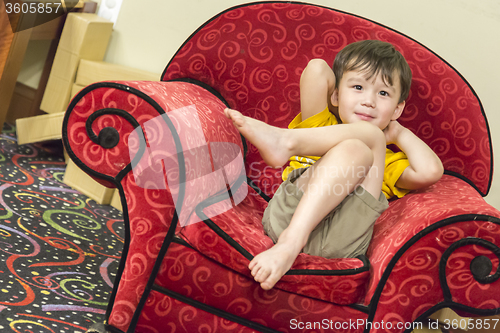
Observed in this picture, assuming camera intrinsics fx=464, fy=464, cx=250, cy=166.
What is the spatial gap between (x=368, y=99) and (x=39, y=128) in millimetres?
1408

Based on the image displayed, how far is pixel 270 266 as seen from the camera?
0.94 m

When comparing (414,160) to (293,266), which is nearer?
(293,266)

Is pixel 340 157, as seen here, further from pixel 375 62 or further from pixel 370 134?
pixel 375 62

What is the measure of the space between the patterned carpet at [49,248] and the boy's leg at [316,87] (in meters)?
0.74

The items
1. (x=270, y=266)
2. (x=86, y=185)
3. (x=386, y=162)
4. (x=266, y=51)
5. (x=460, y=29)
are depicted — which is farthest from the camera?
(x=86, y=185)

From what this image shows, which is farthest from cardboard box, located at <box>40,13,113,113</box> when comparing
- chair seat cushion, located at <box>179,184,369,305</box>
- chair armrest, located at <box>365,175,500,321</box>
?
chair armrest, located at <box>365,175,500,321</box>

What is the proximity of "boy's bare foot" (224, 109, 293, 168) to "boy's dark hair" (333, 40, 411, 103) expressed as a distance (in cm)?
36

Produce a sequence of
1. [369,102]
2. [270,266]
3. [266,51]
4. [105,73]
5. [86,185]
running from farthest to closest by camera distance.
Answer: [105,73] < [86,185] < [266,51] < [369,102] < [270,266]

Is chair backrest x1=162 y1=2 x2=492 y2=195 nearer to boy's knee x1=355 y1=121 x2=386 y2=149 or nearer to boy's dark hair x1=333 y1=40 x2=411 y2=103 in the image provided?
boy's dark hair x1=333 y1=40 x2=411 y2=103

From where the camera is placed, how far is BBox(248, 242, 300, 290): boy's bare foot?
37.0 inches

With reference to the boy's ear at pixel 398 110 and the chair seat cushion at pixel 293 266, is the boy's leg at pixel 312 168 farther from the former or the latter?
the boy's ear at pixel 398 110

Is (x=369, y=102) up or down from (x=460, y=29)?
down

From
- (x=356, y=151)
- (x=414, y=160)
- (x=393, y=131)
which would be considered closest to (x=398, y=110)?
(x=393, y=131)

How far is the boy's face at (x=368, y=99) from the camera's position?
125cm
